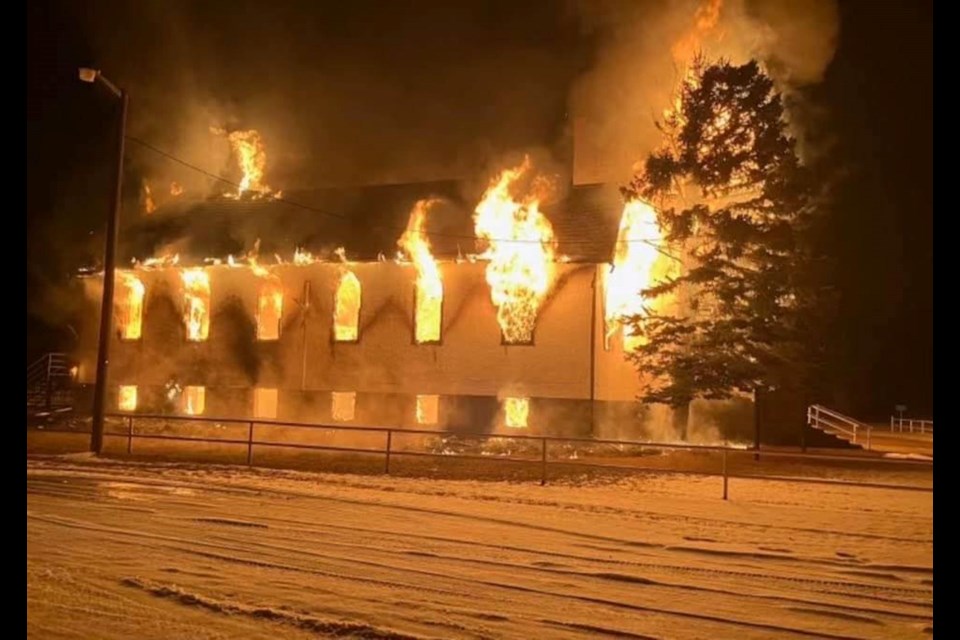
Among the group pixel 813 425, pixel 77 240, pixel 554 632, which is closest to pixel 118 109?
pixel 554 632

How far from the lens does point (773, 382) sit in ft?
65.4

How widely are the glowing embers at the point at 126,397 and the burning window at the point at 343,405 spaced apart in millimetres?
9909

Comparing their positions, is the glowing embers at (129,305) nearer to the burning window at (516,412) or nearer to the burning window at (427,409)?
the burning window at (427,409)

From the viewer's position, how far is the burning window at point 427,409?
26.8m

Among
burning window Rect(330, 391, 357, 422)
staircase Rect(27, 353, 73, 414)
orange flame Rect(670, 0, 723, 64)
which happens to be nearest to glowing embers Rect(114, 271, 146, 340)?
staircase Rect(27, 353, 73, 414)

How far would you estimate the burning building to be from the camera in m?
24.4

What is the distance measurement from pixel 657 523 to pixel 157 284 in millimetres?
27271

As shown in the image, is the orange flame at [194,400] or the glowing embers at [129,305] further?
the glowing embers at [129,305]

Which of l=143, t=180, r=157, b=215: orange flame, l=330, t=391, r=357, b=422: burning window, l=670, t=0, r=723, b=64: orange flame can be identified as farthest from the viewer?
l=143, t=180, r=157, b=215: orange flame

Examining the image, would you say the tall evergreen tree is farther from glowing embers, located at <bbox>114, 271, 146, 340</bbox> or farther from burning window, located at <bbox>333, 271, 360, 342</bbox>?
glowing embers, located at <bbox>114, 271, 146, 340</bbox>

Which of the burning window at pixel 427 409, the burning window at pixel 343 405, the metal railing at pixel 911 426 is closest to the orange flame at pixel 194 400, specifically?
the burning window at pixel 343 405

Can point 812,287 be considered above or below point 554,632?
above

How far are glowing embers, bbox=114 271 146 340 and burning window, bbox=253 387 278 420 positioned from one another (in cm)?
661
